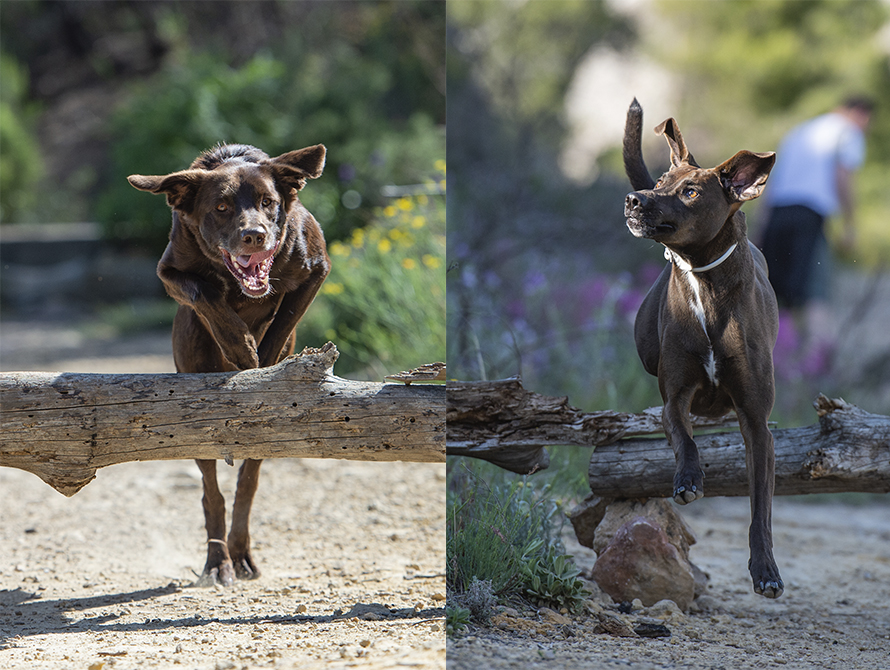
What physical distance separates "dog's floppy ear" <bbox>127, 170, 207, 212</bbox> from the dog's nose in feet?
1.09

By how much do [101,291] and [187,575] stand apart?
9.08m

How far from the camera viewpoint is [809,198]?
6.08 metres

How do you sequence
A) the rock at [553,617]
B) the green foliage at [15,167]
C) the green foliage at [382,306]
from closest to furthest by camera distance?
Answer: the rock at [553,617]
the green foliage at [382,306]
the green foliage at [15,167]

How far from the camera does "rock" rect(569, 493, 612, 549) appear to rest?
12.8 feet

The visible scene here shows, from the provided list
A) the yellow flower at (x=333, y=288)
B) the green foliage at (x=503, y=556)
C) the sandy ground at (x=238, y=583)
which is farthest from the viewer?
the yellow flower at (x=333, y=288)

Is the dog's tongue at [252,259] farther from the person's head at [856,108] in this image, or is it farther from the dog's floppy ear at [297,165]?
the person's head at [856,108]

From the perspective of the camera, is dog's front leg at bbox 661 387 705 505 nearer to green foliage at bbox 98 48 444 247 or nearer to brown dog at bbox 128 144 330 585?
brown dog at bbox 128 144 330 585

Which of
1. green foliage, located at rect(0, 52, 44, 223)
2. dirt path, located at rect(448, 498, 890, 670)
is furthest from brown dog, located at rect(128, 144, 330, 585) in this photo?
green foliage, located at rect(0, 52, 44, 223)

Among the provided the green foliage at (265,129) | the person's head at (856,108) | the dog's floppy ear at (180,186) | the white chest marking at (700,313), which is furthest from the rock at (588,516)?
the green foliage at (265,129)

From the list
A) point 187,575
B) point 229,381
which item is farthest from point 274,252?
point 187,575

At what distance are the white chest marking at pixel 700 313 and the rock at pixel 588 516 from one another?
3.95ft

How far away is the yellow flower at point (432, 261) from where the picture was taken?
6383 millimetres

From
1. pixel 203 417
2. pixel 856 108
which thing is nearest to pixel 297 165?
pixel 203 417

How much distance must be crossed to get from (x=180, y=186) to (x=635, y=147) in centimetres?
161
